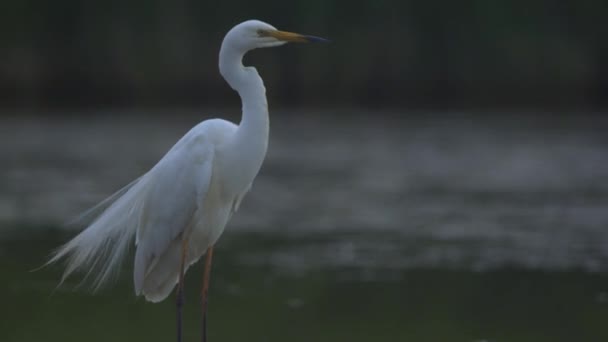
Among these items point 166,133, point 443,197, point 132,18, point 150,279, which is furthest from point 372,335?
point 132,18

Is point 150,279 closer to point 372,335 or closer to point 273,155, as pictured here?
point 372,335

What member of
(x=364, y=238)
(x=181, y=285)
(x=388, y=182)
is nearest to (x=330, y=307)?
(x=181, y=285)

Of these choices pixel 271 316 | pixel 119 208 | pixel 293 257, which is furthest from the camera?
pixel 293 257

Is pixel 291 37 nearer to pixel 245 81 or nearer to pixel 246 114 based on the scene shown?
pixel 245 81

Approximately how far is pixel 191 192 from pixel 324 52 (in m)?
17.1

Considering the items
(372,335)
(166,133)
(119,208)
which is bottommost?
(166,133)

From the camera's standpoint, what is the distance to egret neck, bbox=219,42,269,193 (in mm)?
4926

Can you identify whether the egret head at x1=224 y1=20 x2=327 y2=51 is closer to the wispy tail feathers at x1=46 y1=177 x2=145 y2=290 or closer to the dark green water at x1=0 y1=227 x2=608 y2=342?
the wispy tail feathers at x1=46 y1=177 x2=145 y2=290

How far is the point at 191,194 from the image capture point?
5148mm

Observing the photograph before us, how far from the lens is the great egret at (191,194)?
4930 mm

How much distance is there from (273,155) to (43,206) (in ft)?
16.4

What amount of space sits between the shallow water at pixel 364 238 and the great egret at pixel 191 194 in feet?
2.61

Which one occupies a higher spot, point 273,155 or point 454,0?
point 454,0

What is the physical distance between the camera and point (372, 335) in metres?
6.04
